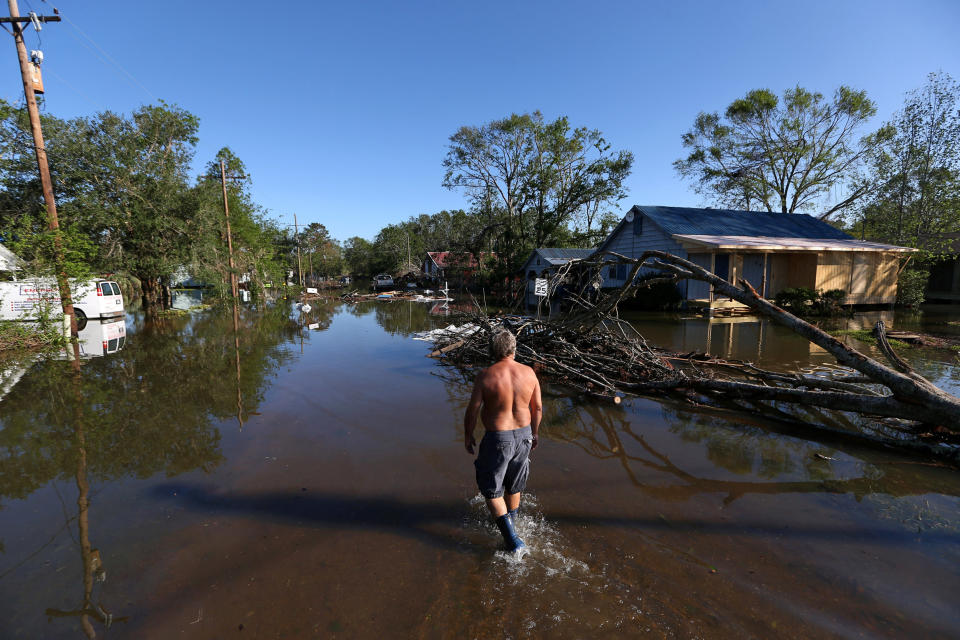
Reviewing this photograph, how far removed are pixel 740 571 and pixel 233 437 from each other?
570 cm

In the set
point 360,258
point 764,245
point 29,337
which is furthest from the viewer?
point 360,258

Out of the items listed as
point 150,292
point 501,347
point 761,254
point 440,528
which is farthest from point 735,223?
point 150,292

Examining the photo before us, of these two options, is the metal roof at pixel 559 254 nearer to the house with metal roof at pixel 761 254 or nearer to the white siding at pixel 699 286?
the house with metal roof at pixel 761 254

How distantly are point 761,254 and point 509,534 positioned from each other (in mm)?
22115

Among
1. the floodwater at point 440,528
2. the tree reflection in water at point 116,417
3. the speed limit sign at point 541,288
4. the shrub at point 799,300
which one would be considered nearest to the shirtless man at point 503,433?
the floodwater at point 440,528

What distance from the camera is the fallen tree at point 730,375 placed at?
4.67m

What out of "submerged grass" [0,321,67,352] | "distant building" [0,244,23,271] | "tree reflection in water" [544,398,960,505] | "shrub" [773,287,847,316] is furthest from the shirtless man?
"shrub" [773,287,847,316]

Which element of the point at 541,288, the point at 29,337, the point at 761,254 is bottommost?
the point at 29,337

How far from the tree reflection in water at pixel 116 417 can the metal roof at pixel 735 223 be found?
18737mm

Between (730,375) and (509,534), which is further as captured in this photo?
(730,375)

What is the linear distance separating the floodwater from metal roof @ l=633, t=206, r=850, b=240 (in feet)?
56.9

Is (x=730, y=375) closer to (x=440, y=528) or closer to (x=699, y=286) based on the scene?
(x=440, y=528)

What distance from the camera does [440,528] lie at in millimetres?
3480

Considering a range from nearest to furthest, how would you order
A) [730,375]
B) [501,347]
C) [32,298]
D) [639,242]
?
[501,347] < [730,375] < [32,298] < [639,242]
